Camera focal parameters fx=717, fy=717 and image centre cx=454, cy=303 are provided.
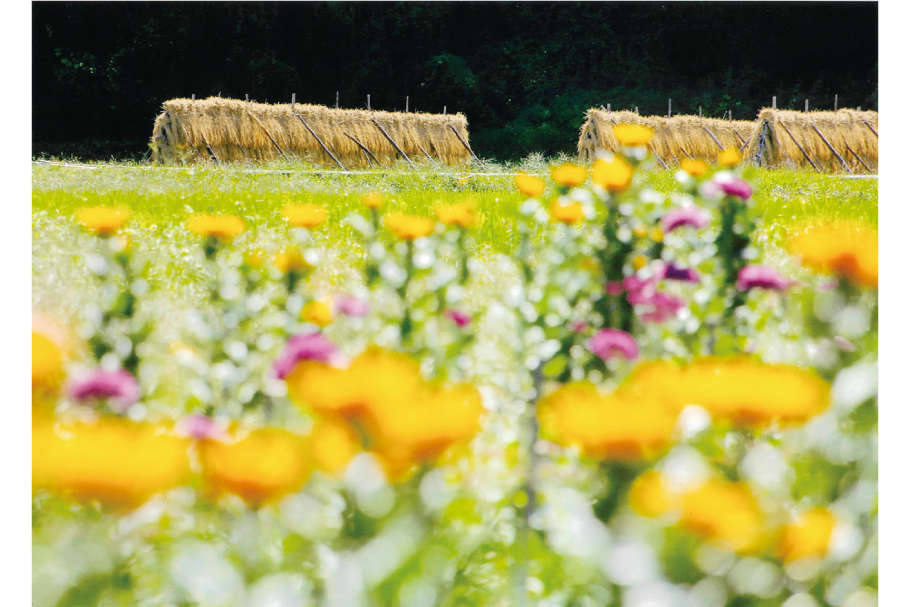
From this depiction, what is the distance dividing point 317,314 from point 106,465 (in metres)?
0.67

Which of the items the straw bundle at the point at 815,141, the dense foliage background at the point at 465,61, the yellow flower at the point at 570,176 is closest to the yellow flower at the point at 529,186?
the yellow flower at the point at 570,176

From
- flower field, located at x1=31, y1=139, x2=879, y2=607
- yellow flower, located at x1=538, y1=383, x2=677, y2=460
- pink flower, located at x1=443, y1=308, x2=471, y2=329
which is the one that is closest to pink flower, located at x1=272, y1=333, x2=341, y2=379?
flower field, located at x1=31, y1=139, x2=879, y2=607

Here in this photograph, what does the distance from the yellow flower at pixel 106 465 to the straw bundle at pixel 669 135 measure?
1191 cm

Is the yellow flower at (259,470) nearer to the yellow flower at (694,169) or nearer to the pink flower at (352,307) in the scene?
the pink flower at (352,307)

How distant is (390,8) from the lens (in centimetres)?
1772

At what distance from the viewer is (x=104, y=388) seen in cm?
66

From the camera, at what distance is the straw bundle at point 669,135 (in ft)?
39.5

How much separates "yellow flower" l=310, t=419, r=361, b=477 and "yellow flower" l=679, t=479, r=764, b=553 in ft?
0.72

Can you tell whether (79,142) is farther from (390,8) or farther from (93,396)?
(93,396)

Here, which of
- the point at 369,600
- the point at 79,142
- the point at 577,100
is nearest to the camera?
the point at 369,600

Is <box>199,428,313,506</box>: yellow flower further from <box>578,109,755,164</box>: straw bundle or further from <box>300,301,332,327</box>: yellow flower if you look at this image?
<box>578,109,755,164</box>: straw bundle
